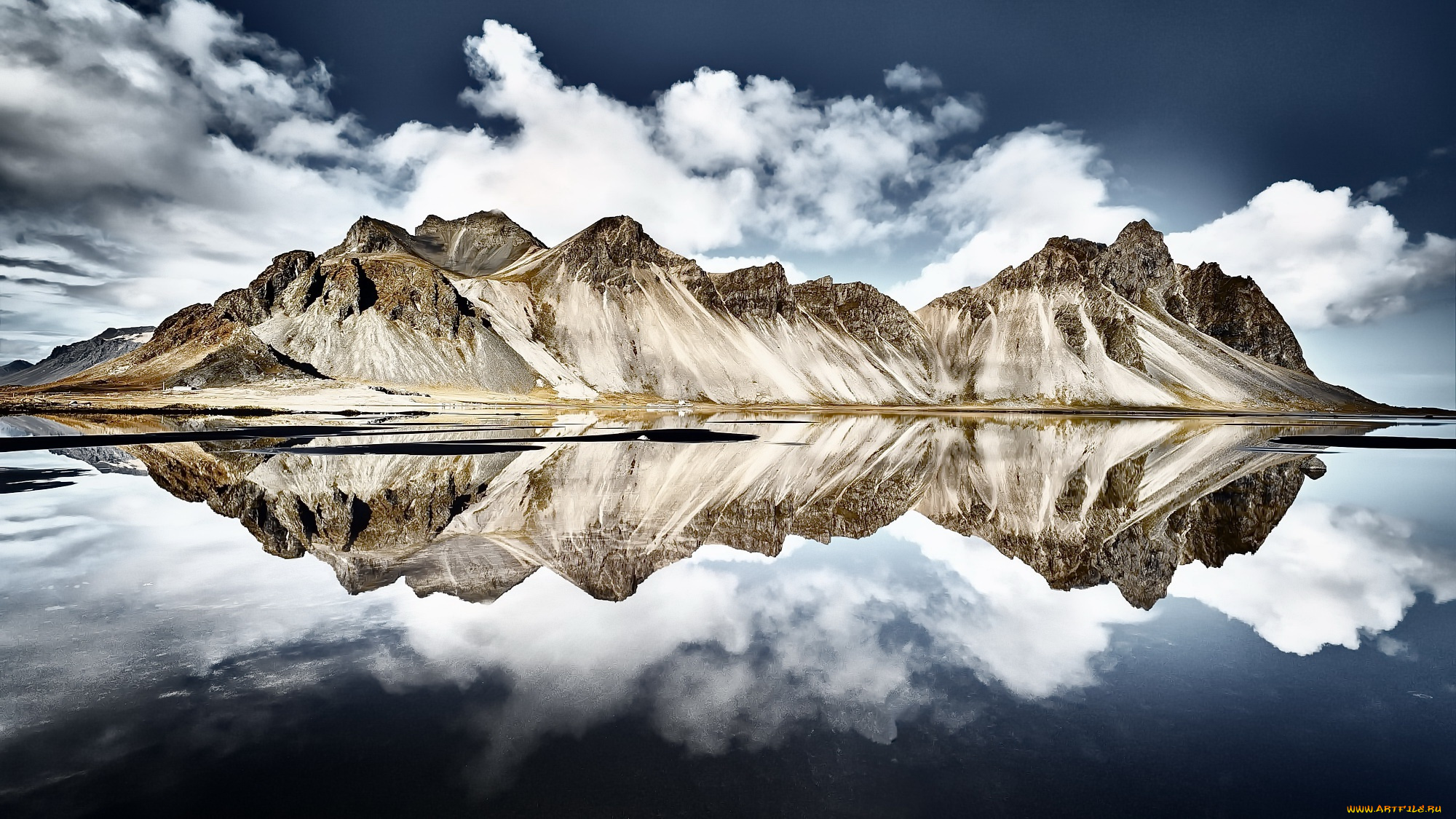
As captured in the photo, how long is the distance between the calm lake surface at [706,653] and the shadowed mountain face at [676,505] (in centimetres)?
20

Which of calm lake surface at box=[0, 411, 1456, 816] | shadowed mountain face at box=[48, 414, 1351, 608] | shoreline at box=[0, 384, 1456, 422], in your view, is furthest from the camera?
shoreline at box=[0, 384, 1456, 422]

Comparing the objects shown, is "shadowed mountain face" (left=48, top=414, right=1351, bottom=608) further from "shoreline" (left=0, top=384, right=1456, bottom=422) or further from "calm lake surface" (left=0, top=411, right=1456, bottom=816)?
"shoreline" (left=0, top=384, right=1456, bottom=422)

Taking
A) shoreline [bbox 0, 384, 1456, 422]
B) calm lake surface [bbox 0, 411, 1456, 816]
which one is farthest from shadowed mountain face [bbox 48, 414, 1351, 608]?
shoreline [bbox 0, 384, 1456, 422]

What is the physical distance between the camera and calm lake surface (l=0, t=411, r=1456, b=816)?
6.66 metres

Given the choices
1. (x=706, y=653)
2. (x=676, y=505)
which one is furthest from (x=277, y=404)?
(x=706, y=653)

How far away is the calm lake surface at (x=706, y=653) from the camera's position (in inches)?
262

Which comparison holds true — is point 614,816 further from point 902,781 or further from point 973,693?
→ point 973,693

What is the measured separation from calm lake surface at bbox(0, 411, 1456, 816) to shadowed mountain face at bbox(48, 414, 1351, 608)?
20 centimetres

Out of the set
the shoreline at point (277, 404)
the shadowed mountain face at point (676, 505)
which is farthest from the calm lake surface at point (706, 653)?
the shoreline at point (277, 404)

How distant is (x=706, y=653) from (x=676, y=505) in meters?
12.2

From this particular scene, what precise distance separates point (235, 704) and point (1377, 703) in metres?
15.7

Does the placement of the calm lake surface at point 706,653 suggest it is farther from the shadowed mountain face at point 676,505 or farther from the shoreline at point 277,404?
the shoreline at point 277,404

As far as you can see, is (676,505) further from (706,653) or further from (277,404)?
(277,404)

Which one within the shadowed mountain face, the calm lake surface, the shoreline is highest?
the shoreline
